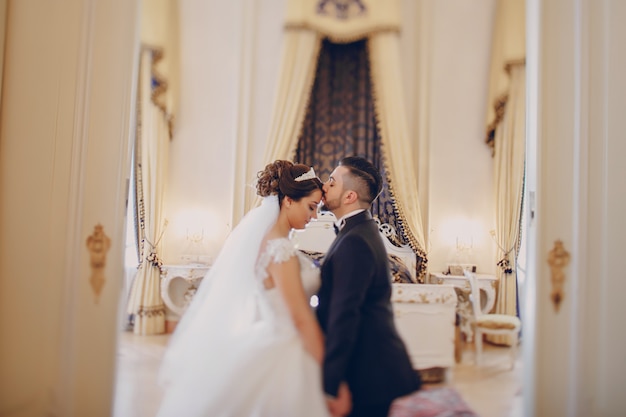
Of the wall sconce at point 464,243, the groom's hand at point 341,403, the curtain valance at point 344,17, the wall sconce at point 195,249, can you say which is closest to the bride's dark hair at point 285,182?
the wall sconce at point 195,249

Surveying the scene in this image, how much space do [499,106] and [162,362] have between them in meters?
2.11

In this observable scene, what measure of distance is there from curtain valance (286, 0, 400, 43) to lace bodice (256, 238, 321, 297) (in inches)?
101

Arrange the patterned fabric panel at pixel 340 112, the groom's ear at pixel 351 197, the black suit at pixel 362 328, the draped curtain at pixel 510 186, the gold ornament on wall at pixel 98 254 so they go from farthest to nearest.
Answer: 1. the patterned fabric panel at pixel 340 112
2. the draped curtain at pixel 510 186
3. the groom's ear at pixel 351 197
4. the gold ornament on wall at pixel 98 254
5. the black suit at pixel 362 328

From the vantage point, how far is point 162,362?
6.94ft

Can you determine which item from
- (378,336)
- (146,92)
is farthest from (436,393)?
(146,92)

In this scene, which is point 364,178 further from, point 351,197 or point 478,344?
point 478,344

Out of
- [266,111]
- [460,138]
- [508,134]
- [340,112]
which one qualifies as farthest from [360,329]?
[340,112]

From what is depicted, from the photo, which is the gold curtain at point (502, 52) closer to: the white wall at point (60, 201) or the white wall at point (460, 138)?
the white wall at point (460, 138)

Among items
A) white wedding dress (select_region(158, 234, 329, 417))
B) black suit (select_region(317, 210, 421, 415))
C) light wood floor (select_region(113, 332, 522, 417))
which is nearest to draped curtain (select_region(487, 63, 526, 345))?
light wood floor (select_region(113, 332, 522, 417))

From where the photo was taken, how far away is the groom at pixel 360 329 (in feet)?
5.62

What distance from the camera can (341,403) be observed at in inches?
68.5

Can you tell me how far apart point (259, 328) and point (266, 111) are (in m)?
2.28

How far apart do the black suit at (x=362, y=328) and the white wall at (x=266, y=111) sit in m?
0.88

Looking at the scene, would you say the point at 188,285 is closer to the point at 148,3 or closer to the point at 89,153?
the point at 89,153
